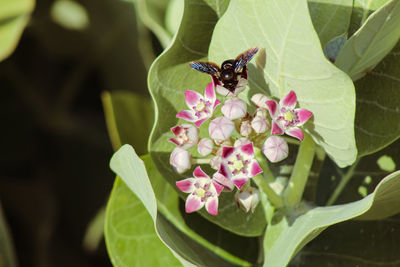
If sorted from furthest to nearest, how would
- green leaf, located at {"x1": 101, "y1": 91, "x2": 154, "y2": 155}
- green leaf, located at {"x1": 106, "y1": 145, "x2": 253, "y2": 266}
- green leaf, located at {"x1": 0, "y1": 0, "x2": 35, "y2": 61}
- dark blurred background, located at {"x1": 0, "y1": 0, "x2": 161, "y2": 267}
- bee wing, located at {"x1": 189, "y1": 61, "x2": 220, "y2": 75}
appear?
1. dark blurred background, located at {"x1": 0, "y1": 0, "x2": 161, "y2": 267}
2. green leaf, located at {"x1": 0, "y1": 0, "x2": 35, "y2": 61}
3. green leaf, located at {"x1": 101, "y1": 91, "x2": 154, "y2": 155}
4. green leaf, located at {"x1": 106, "y1": 145, "x2": 253, "y2": 266}
5. bee wing, located at {"x1": 189, "y1": 61, "x2": 220, "y2": 75}

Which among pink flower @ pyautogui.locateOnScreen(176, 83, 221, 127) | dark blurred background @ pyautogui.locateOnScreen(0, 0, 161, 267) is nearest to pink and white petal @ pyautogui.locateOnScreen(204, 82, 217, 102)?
pink flower @ pyautogui.locateOnScreen(176, 83, 221, 127)

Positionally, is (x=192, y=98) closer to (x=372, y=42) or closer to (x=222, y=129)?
(x=222, y=129)

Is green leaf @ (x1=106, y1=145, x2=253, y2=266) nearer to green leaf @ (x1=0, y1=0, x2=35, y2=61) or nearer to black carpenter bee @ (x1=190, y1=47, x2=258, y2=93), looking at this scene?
black carpenter bee @ (x1=190, y1=47, x2=258, y2=93)

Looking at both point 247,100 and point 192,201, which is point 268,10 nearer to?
point 247,100

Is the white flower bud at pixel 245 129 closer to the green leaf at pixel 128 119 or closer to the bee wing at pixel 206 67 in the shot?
the bee wing at pixel 206 67

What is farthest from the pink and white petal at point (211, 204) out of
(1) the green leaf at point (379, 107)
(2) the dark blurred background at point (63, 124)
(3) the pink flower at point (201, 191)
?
(2) the dark blurred background at point (63, 124)

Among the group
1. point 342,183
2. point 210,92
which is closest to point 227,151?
point 210,92
